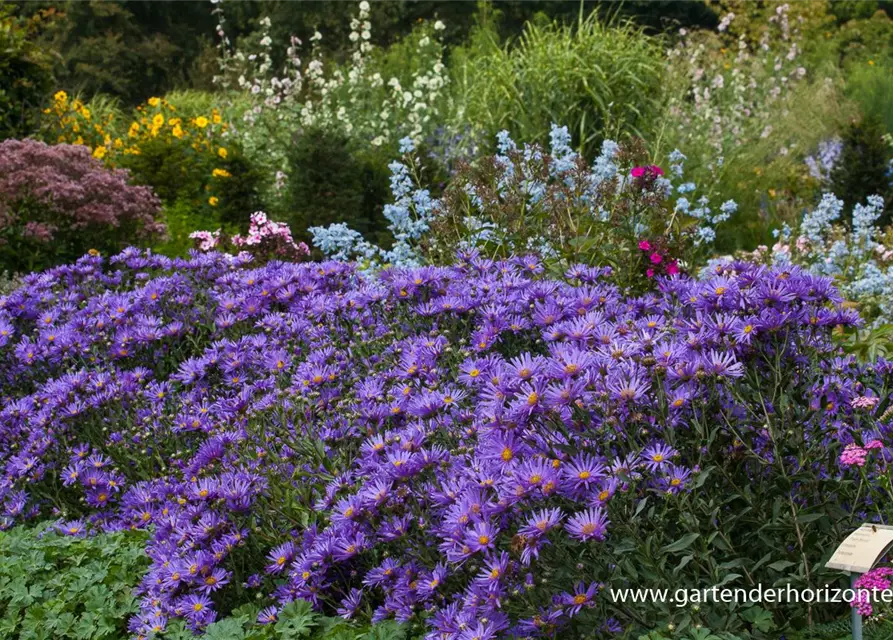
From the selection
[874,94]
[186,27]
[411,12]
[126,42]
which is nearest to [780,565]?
[874,94]

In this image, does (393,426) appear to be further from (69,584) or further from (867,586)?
(867,586)

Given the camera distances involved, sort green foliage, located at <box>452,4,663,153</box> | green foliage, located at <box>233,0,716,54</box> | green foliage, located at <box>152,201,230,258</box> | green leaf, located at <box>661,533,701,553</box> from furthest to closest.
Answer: green foliage, located at <box>233,0,716,54</box>
green foliage, located at <box>452,4,663,153</box>
green foliage, located at <box>152,201,230,258</box>
green leaf, located at <box>661,533,701,553</box>

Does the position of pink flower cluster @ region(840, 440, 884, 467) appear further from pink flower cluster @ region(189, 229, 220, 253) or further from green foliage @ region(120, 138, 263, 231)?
green foliage @ region(120, 138, 263, 231)

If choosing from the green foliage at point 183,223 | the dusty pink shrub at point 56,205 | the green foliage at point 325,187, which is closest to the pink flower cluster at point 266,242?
the dusty pink shrub at point 56,205

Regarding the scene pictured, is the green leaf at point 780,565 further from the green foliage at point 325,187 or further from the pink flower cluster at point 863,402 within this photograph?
the green foliage at point 325,187

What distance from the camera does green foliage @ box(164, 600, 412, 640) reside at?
212cm

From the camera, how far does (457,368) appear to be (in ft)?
8.84

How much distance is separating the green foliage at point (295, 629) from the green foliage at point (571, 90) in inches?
269

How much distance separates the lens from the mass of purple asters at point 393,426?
195cm

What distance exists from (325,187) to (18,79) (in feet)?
10.5

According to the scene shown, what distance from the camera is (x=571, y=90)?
905 centimetres

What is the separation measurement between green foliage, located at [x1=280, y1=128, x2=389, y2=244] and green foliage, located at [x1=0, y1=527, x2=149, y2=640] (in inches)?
202

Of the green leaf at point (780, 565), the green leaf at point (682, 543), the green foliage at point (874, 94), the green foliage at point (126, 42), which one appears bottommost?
the green foliage at point (126, 42)

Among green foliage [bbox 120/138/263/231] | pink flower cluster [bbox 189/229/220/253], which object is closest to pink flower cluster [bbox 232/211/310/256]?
pink flower cluster [bbox 189/229/220/253]
